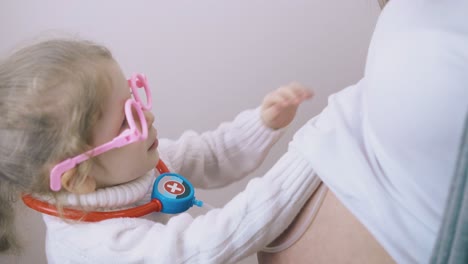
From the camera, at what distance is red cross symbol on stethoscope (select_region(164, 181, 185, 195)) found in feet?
2.81

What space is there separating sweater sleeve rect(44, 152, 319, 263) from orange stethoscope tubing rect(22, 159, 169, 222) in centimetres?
3

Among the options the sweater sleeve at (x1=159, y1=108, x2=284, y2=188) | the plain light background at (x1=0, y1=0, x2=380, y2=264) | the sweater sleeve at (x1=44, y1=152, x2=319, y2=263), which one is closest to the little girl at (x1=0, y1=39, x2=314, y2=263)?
the sweater sleeve at (x1=44, y1=152, x2=319, y2=263)

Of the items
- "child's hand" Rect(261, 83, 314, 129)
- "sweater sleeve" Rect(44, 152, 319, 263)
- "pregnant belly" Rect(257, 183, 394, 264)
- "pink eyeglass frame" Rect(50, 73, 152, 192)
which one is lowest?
"pregnant belly" Rect(257, 183, 394, 264)

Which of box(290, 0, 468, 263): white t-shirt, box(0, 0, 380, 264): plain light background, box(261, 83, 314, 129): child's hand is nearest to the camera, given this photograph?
box(290, 0, 468, 263): white t-shirt

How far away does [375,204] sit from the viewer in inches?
22.4

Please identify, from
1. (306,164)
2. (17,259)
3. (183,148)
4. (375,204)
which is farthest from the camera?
(17,259)

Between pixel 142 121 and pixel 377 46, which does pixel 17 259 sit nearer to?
pixel 142 121

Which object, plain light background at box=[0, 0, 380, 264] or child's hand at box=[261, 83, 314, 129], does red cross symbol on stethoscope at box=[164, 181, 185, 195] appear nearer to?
child's hand at box=[261, 83, 314, 129]

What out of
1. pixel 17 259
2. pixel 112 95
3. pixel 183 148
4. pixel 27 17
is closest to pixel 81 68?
pixel 112 95

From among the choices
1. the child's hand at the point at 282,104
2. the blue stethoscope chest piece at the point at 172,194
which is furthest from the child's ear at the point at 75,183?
the child's hand at the point at 282,104

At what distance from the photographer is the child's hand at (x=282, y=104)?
81 centimetres

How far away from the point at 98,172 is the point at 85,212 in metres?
0.07

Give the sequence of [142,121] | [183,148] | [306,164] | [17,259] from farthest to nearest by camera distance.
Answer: [17,259]
[183,148]
[142,121]
[306,164]

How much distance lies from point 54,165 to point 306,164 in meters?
0.38
